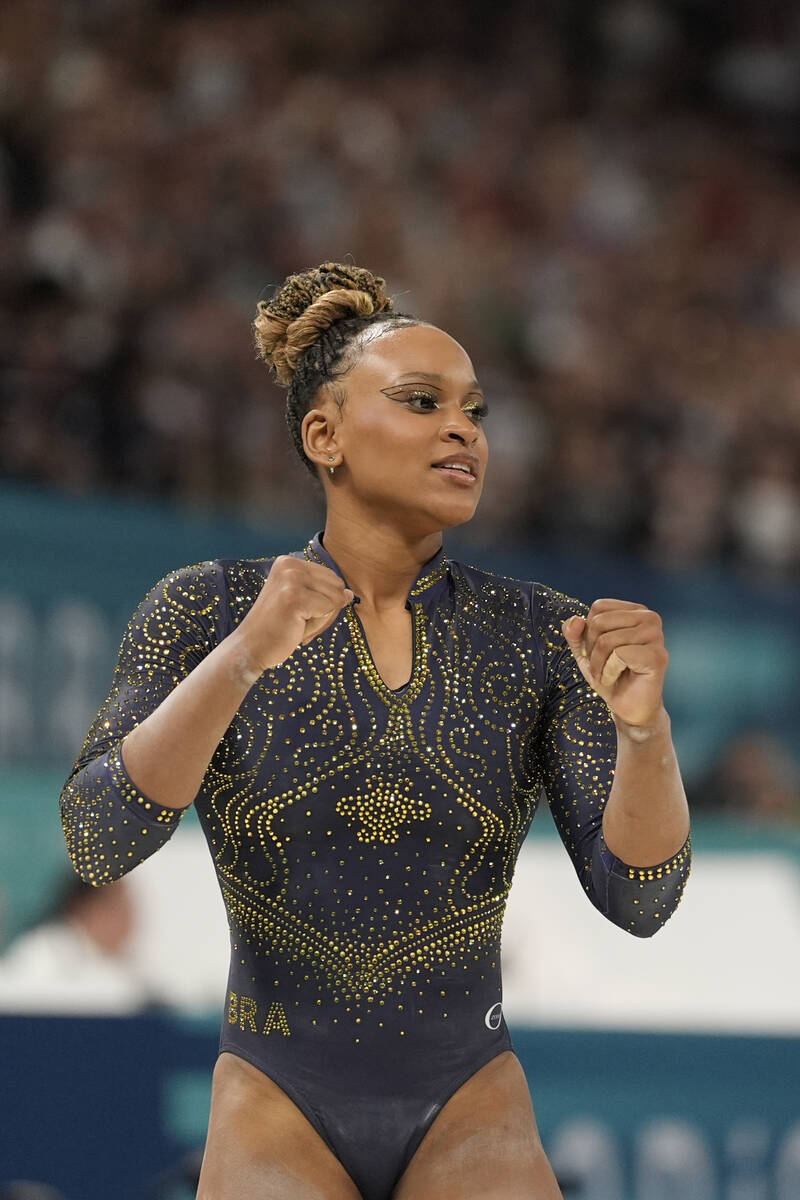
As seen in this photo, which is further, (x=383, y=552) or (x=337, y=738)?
(x=383, y=552)

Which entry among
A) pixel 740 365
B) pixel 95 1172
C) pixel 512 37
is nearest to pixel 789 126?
pixel 512 37

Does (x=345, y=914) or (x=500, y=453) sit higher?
(x=500, y=453)

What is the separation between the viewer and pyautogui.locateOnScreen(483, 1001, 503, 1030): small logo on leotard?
A: 7.23ft

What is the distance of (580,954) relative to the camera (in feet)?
13.3

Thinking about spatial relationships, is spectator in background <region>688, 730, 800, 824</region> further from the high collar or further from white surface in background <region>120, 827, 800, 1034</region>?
the high collar

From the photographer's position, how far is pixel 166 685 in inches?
85.8

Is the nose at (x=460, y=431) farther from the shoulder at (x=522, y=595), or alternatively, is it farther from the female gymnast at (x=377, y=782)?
the shoulder at (x=522, y=595)

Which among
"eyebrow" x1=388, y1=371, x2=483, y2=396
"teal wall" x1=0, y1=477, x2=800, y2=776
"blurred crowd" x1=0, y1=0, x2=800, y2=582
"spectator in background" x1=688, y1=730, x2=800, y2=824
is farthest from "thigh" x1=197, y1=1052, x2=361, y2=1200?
"spectator in background" x1=688, y1=730, x2=800, y2=824

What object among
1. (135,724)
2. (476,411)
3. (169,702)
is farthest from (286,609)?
(476,411)

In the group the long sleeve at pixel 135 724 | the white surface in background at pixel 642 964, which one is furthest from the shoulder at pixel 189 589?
the white surface in background at pixel 642 964

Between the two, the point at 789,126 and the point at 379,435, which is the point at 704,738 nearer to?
the point at 379,435

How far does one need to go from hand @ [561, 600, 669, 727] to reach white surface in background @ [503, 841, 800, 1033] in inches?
85.8

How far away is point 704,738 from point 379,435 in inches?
140

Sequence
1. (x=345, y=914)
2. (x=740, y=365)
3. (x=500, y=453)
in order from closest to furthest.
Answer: (x=345, y=914) < (x=500, y=453) < (x=740, y=365)
